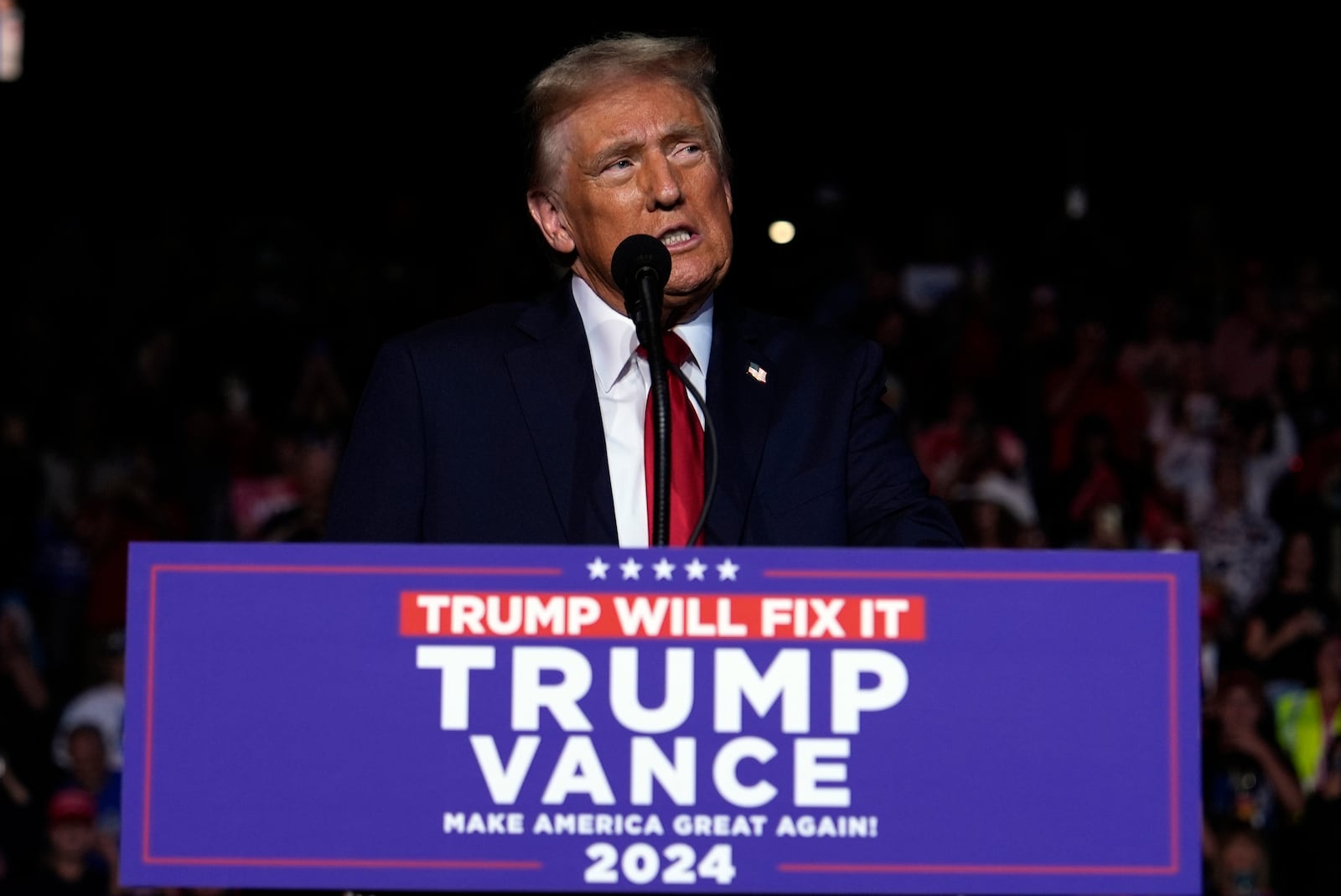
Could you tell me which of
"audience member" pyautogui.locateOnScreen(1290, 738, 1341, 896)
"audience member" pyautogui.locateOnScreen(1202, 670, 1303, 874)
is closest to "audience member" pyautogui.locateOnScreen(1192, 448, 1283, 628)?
"audience member" pyautogui.locateOnScreen(1202, 670, 1303, 874)

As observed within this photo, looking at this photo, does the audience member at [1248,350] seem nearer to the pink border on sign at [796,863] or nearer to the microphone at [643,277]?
the microphone at [643,277]

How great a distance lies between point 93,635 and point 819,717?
18.6 feet

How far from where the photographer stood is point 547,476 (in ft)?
6.79

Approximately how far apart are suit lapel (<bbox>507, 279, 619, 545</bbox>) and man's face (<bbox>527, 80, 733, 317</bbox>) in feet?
0.30

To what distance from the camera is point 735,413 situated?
217 centimetres

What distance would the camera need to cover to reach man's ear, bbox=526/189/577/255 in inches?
91.4

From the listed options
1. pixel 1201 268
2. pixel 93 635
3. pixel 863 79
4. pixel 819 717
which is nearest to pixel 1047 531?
pixel 1201 268

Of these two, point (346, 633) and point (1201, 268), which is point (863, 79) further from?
point (346, 633)

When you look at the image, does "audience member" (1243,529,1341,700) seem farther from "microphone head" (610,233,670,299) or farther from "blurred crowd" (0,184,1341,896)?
"microphone head" (610,233,670,299)

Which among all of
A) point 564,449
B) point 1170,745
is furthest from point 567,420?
point 1170,745

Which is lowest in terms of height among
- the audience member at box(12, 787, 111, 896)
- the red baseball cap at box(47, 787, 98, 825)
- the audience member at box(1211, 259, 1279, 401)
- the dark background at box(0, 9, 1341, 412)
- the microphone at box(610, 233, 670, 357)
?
the audience member at box(12, 787, 111, 896)

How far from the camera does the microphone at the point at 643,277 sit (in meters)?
1.88

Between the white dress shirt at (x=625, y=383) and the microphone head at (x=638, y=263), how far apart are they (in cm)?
14

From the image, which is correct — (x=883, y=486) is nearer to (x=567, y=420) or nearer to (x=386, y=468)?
(x=567, y=420)
